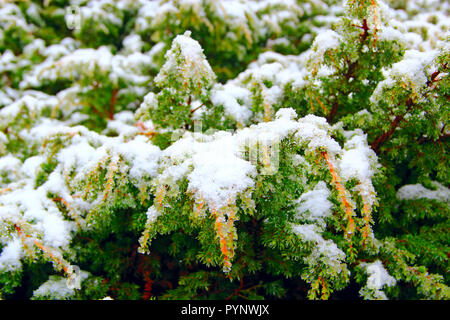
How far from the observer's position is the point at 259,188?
1016mm

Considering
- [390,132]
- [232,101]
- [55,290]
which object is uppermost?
[232,101]

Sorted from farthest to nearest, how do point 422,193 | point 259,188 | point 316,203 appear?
1. point 422,193
2. point 316,203
3. point 259,188

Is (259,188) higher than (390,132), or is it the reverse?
(390,132)

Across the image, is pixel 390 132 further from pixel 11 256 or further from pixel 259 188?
pixel 11 256

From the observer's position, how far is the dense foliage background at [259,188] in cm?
103

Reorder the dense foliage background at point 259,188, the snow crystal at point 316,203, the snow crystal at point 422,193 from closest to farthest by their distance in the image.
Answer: the dense foliage background at point 259,188 → the snow crystal at point 316,203 → the snow crystal at point 422,193

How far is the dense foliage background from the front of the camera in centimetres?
103

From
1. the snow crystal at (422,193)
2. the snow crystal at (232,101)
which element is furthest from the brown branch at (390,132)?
the snow crystal at (232,101)

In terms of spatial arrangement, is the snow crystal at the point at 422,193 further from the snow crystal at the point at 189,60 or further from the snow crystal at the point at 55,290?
the snow crystal at the point at 55,290

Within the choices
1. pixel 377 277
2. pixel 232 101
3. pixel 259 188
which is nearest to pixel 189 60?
pixel 232 101

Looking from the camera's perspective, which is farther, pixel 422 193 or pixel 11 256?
pixel 422 193

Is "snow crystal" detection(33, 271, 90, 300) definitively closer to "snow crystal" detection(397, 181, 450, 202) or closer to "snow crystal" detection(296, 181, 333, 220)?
"snow crystal" detection(296, 181, 333, 220)

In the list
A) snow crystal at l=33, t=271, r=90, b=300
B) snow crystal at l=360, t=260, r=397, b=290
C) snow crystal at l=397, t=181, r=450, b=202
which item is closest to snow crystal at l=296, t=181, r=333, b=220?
snow crystal at l=360, t=260, r=397, b=290
